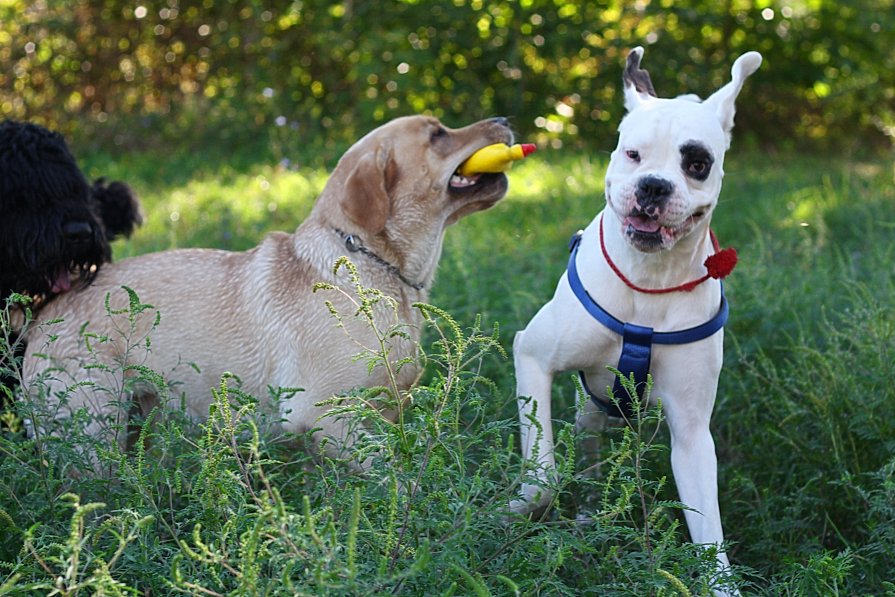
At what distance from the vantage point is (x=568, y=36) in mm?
9859

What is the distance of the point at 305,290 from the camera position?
4.16m

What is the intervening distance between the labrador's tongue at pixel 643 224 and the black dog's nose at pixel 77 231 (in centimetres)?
205

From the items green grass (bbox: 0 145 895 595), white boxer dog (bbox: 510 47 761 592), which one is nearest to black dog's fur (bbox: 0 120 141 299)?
green grass (bbox: 0 145 895 595)

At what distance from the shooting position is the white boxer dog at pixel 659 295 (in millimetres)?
3396

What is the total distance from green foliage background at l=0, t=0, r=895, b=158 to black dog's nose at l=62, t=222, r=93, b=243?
543 cm

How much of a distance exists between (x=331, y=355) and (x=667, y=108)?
4.78ft

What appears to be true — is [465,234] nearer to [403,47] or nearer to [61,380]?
[61,380]

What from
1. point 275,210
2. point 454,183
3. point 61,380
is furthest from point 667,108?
point 275,210

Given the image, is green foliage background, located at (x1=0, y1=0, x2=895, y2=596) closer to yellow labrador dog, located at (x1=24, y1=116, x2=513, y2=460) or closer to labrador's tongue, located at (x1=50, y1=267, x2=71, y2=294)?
yellow labrador dog, located at (x1=24, y1=116, x2=513, y2=460)

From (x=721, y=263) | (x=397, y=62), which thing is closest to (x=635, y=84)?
(x=721, y=263)

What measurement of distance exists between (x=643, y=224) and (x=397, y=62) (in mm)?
6555

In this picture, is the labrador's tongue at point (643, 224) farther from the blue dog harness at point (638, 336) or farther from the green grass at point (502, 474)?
the green grass at point (502, 474)

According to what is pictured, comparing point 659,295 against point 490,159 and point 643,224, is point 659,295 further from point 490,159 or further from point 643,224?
point 490,159

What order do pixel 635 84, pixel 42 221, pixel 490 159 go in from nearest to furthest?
pixel 635 84 < pixel 42 221 < pixel 490 159
